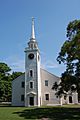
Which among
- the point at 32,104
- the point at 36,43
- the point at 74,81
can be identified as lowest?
the point at 32,104

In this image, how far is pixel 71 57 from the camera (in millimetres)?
32375

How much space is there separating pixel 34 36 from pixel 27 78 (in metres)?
10.0

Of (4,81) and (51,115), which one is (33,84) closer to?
(4,81)

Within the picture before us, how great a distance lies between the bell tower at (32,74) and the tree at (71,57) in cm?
1977

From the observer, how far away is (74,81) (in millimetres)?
33406

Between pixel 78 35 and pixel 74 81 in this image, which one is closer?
pixel 78 35

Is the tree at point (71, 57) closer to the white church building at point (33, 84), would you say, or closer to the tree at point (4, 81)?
the white church building at point (33, 84)

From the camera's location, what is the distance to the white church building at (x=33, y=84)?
5484 centimetres

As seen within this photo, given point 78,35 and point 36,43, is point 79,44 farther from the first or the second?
point 36,43

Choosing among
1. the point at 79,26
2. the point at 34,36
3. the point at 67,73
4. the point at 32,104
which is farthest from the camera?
the point at 34,36

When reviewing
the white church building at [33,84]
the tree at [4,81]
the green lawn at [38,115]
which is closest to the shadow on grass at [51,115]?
the green lawn at [38,115]

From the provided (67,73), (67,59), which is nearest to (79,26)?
(67,59)

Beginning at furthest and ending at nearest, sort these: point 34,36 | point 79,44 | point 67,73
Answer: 1. point 34,36
2. point 67,73
3. point 79,44

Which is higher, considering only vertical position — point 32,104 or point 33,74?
point 33,74
